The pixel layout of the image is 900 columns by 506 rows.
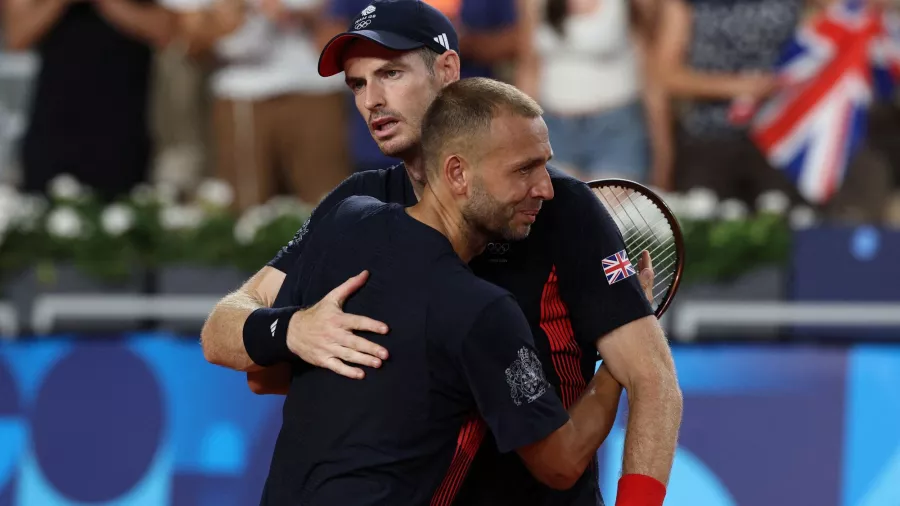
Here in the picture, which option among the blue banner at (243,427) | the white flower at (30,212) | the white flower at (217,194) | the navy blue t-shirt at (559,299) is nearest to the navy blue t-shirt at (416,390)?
the navy blue t-shirt at (559,299)

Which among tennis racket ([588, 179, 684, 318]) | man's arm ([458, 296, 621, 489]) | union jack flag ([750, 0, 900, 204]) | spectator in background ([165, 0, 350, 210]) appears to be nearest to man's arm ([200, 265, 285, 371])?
man's arm ([458, 296, 621, 489])

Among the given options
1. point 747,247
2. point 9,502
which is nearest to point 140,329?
point 9,502

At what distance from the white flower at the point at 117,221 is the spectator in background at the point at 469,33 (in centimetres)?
152

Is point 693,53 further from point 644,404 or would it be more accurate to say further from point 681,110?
point 644,404

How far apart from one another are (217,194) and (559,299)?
162 inches

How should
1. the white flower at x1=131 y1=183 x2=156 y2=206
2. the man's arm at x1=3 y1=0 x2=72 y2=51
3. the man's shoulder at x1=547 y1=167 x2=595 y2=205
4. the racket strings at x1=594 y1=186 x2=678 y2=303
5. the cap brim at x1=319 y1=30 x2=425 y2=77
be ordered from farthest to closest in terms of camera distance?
the man's arm at x1=3 y1=0 x2=72 y2=51, the white flower at x1=131 y1=183 x2=156 y2=206, the racket strings at x1=594 y1=186 x2=678 y2=303, the cap brim at x1=319 y1=30 x2=425 y2=77, the man's shoulder at x1=547 y1=167 x2=595 y2=205

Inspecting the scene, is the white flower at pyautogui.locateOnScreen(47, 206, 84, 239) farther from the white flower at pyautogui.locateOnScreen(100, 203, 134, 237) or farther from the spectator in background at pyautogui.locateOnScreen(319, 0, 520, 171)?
the spectator in background at pyautogui.locateOnScreen(319, 0, 520, 171)

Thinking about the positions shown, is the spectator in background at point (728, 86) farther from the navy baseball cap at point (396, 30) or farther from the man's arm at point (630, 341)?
the man's arm at point (630, 341)

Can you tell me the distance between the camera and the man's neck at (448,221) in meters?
3.06

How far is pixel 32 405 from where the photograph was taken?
597 cm

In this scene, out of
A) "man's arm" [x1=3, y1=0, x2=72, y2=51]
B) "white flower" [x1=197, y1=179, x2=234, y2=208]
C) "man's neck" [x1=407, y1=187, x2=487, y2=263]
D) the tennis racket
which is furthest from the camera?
"man's arm" [x1=3, y1=0, x2=72, y2=51]

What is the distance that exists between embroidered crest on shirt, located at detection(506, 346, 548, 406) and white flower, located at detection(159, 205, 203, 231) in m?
3.64

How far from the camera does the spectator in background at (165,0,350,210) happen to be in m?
7.45

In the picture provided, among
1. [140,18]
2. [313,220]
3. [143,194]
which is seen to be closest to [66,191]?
[143,194]
